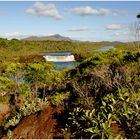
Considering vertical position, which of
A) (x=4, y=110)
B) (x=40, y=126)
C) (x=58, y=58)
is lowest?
(x=4, y=110)

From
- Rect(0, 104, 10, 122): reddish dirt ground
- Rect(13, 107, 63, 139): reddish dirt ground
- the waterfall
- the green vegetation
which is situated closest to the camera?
the green vegetation

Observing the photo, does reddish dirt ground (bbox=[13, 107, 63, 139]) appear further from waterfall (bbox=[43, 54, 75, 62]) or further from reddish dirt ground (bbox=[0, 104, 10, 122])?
waterfall (bbox=[43, 54, 75, 62])

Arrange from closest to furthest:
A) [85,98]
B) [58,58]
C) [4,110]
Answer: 1. [85,98]
2. [4,110]
3. [58,58]

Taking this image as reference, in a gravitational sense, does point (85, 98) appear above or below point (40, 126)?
above

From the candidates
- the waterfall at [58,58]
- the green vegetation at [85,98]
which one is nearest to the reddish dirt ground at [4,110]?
the green vegetation at [85,98]

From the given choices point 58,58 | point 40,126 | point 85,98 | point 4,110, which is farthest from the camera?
point 58,58

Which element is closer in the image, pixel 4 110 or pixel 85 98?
pixel 85 98

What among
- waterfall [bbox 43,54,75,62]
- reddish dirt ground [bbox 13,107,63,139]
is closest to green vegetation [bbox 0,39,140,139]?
reddish dirt ground [bbox 13,107,63,139]

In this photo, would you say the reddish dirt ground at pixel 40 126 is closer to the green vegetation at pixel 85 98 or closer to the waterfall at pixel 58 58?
the green vegetation at pixel 85 98

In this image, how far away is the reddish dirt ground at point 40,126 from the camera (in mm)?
12961

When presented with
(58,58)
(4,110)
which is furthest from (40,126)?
(58,58)

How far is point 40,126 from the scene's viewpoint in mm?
13703

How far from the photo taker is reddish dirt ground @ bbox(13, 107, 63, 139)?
42.5 ft

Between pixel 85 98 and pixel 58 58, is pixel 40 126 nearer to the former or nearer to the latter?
pixel 85 98
